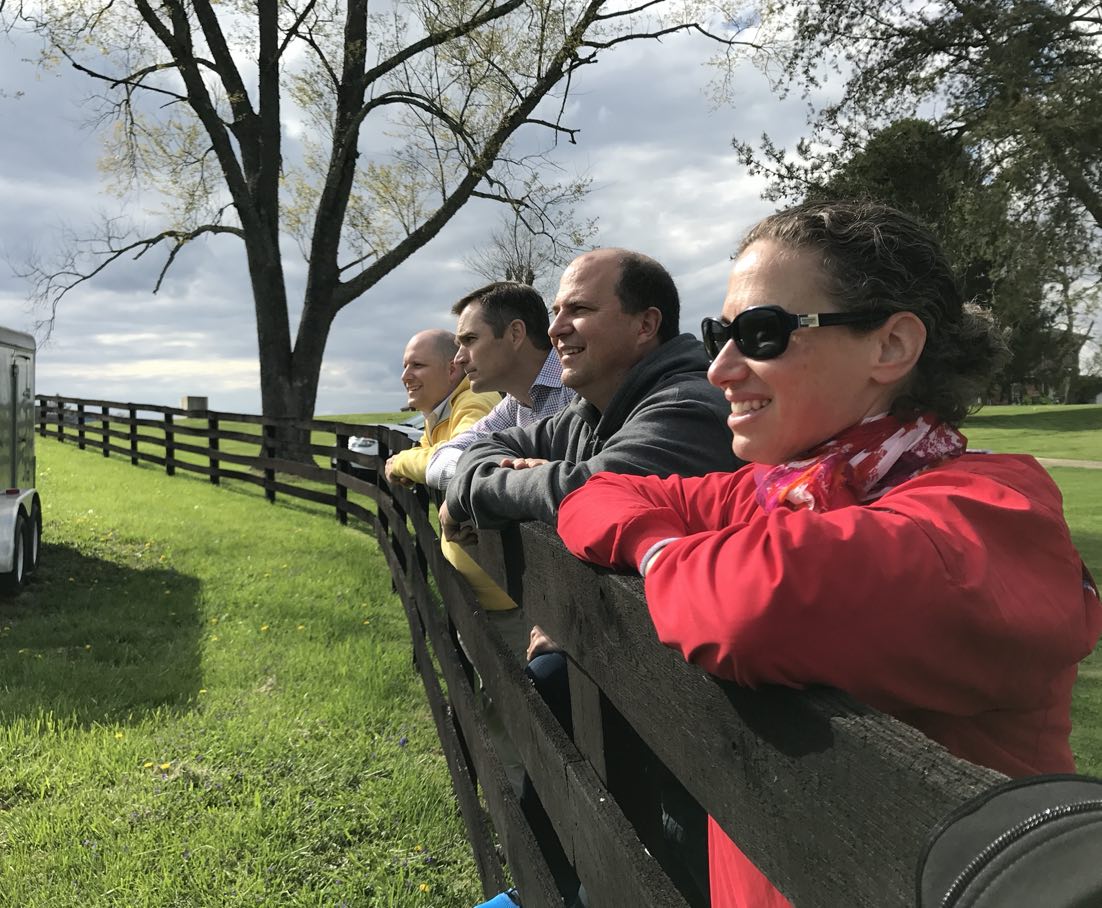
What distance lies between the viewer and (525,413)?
4102mm

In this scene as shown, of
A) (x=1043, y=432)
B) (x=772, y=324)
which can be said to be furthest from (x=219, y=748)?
(x=1043, y=432)

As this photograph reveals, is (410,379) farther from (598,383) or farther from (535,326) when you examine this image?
(598,383)

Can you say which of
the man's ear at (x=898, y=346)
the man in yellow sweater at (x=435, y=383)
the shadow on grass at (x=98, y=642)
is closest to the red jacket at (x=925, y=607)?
the man's ear at (x=898, y=346)

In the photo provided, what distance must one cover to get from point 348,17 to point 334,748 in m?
17.1

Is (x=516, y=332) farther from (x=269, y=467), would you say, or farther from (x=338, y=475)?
(x=269, y=467)

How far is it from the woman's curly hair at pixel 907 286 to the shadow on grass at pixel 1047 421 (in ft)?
106

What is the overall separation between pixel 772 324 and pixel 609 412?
1.34 metres

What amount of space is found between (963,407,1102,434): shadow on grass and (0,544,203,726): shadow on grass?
96.3 feet

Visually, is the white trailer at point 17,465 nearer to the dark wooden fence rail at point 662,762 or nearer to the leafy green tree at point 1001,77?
the dark wooden fence rail at point 662,762

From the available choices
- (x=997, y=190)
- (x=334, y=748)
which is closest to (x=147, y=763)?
(x=334, y=748)

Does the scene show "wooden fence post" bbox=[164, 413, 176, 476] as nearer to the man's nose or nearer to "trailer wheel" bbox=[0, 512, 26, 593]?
"trailer wheel" bbox=[0, 512, 26, 593]

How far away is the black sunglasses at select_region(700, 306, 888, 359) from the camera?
1325mm

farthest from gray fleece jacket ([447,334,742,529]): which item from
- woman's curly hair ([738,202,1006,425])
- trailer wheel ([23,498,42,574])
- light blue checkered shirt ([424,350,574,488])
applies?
trailer wheel ([23,498,42,574])

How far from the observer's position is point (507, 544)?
8.23 ft
